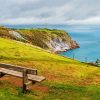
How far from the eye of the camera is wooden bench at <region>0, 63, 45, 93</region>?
69.6 feet

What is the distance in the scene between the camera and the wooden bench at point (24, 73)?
2122 cm

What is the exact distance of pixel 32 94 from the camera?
71.1 ft

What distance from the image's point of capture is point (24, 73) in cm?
2114

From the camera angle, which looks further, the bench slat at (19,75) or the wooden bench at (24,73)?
the bench slat at (19,75)

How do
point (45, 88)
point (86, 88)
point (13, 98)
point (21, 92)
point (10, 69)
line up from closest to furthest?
1. point (13, 98)
2. point (21, 92)
3. point (10, 69)
4. point (45, 88)
5. point (86, 88)

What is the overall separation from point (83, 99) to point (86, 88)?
4649mm

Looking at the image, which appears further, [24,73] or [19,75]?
[19,75]

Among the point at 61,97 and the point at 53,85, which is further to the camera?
the point at 53,85

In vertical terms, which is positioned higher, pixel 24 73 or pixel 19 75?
pixel 24 73

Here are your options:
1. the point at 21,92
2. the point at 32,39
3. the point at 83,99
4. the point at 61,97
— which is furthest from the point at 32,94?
the point at 32,39

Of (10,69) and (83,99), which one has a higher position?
(10,69)

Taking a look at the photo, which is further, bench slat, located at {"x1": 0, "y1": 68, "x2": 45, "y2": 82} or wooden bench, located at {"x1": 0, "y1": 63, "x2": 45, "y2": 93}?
bench slat, located at {"x1": 0, "y1": 68, "x2": 45, "y2": 82}

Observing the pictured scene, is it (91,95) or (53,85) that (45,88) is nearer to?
(53,85)

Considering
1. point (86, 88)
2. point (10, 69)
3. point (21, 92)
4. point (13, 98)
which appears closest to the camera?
point (13, 98)
